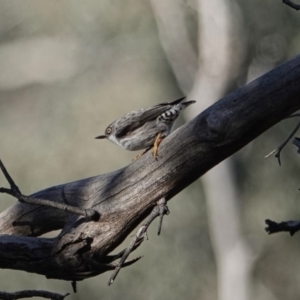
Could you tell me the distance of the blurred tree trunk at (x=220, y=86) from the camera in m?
8.80

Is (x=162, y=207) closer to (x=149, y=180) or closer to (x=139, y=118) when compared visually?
(x=149, y=180)

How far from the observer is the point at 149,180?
8.14 ft

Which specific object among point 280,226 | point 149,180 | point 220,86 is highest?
point 220,86

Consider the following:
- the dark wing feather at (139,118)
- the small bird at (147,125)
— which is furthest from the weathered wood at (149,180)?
the dark wing feather at (139,118)

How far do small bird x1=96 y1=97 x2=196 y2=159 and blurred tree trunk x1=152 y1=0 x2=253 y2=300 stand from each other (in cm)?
520

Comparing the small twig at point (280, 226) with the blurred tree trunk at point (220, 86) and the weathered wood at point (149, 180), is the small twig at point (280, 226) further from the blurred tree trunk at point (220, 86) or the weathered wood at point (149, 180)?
the blurred tree trunk at point (220, 86)

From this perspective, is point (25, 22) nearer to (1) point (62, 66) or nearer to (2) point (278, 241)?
(1) point (62, 66)

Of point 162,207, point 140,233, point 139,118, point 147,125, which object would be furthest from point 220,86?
point 140,233

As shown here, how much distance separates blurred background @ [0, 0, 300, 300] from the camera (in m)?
9.02

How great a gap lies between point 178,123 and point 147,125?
576cm

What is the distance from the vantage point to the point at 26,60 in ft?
36.8

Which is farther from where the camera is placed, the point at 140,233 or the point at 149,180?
the point at 149,180

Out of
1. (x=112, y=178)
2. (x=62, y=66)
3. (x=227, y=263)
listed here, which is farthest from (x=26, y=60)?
(x=112, y=178)

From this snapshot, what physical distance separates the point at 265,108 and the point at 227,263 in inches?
265
